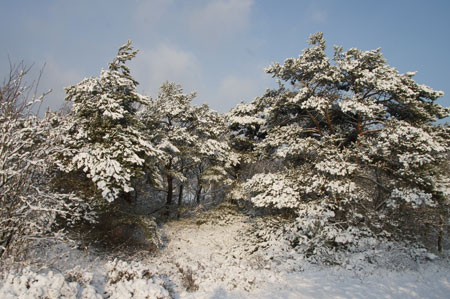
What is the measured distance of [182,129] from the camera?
16.6m

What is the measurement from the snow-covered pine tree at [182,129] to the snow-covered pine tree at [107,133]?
188 inches

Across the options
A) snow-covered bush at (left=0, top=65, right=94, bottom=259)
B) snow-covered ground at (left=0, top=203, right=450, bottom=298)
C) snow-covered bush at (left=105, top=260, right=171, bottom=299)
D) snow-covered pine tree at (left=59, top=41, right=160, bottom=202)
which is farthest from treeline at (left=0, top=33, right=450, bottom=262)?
snow-covered bush at (left=105, top=260, right=171, bottom=299)

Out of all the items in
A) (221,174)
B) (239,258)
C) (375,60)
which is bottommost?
(239,258)

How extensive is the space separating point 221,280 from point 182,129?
10.5 m

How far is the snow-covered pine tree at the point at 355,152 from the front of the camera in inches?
428

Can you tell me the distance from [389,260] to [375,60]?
9.48 m

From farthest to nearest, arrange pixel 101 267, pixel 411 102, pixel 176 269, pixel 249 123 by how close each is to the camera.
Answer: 1. pixel 249 123
2. pixel 411 102
3. pixel 176 269
4. pixel 101 267

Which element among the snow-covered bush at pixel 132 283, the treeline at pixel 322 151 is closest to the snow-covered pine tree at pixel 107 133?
the treeline at pixel 322 151

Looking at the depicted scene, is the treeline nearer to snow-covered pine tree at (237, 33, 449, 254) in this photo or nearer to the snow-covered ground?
snow-covered pine tree at (237, 33, 449, 254)

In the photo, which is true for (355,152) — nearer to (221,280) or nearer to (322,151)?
(322,151)

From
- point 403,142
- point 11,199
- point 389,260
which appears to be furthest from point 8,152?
point 403,142

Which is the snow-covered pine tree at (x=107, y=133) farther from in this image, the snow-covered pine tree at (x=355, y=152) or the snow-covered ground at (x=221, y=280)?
the snow-covered pine tree at (x=355, y=152)

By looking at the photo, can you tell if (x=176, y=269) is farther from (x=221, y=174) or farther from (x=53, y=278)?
(x=221, y=174)

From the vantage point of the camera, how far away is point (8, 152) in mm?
5105
